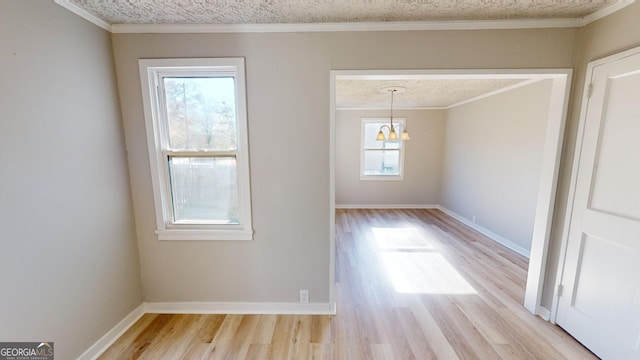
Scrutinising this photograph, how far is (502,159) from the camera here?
3.88 meters

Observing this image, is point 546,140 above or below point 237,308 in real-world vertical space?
above

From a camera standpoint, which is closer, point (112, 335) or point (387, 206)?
point (112, 335)

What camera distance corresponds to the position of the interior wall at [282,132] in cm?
188

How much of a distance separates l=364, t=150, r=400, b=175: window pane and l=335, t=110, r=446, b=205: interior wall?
0.21 metres

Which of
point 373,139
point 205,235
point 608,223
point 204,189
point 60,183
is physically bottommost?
point 205,235

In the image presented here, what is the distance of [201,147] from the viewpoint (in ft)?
6.91

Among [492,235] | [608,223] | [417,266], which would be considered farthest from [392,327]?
[492,235]

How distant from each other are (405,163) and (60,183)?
5.82 meters

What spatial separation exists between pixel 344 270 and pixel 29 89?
305 centimetres

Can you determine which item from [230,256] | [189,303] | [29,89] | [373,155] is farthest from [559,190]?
[373,155]

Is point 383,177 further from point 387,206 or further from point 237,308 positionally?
point 237,308

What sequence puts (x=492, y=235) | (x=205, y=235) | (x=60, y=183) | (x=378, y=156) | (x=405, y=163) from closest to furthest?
(x=60, y=183)
(x=205, y=235)
(x=492, y=235)
(x=405, y=163)
(x=378, y=156)

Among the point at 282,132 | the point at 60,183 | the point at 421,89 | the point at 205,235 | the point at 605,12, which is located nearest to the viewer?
the point at 60,183

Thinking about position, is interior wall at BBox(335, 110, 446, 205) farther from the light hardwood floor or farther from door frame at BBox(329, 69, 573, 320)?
door frame at BBox(329, 69, 573, 320)
